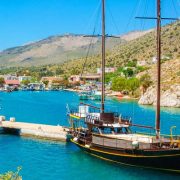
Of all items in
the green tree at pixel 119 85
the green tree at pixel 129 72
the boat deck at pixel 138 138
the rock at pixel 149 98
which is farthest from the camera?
the green tree at pixel 129 72

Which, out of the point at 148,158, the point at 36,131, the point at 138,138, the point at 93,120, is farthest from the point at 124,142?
the point at 36,131

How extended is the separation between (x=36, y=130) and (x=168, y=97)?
64.4 metres

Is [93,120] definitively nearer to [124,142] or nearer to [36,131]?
[124,142]

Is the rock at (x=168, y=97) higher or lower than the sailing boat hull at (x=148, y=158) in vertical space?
higher

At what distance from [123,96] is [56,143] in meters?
101

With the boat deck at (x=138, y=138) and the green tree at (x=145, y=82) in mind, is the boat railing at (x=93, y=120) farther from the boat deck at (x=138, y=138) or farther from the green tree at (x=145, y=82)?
the green tree at (x=145, y=82)

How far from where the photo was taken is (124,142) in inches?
1423

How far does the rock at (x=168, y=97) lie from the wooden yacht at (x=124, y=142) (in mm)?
66258

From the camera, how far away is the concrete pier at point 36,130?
161ft

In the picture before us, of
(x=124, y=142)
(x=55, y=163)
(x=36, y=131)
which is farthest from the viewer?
(x=36, y=131)

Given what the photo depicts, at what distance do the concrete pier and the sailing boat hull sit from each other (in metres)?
11.3

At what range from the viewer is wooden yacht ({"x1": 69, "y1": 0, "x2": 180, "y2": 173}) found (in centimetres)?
3353

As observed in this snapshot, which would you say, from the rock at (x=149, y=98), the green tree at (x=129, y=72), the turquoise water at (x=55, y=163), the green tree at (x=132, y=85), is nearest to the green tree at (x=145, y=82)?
the green tree at (x=132, y=85)

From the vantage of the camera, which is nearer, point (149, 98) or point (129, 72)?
point (149, 98)
